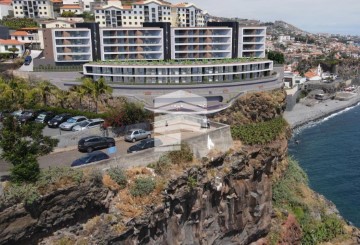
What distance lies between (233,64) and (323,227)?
27.3 meters

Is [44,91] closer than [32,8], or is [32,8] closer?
[44,91]

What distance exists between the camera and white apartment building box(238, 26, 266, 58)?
7312 centimetres

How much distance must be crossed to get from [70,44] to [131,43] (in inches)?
455

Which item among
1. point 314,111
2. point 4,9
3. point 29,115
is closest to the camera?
point 29,115

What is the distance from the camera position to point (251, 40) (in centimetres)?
7419

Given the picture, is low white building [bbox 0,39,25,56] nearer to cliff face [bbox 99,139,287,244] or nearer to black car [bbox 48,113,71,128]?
black car [bbox 48,113,71,128]

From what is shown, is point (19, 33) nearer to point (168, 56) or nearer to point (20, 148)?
point (168, 56)

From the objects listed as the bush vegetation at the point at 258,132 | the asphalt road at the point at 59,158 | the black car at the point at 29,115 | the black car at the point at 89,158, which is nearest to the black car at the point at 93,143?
the asphalt road at the point at 59,158

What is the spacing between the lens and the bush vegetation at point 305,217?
38.2 m

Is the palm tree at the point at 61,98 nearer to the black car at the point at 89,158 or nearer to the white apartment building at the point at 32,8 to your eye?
the black car at the point at 89,158

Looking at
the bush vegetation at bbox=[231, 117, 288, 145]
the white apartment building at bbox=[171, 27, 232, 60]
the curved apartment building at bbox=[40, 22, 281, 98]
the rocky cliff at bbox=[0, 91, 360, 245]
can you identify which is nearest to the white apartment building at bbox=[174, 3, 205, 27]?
the curved apartment building at bbox=[40, 22, 281, 98]

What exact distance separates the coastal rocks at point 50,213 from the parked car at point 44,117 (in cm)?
1912

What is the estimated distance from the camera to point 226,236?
3325 centimetres

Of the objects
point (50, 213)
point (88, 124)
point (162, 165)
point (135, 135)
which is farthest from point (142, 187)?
point (88, 124)
